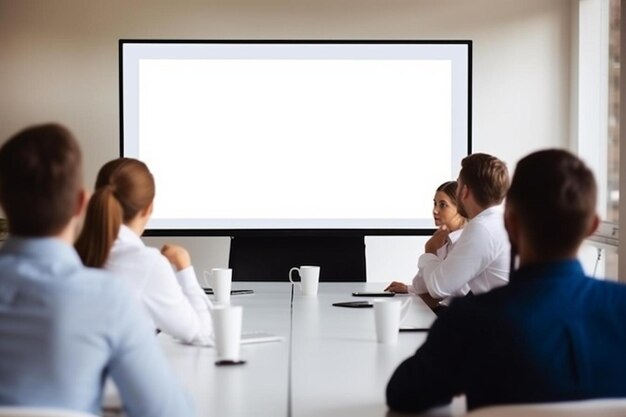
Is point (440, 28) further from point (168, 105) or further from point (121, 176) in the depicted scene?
point (121, 176)

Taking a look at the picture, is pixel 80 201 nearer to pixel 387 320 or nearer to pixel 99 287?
pixel 99 287

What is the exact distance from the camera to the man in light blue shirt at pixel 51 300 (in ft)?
5.64

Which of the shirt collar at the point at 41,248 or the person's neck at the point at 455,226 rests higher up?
the shirt collar at the point at 41,248

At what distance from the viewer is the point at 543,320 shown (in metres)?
1.85

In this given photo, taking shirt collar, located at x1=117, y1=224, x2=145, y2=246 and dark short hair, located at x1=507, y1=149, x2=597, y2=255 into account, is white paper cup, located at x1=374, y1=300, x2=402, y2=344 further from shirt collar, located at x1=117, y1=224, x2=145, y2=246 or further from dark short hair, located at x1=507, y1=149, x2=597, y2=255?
dark short hair, located at x1=507, y1=149, x2=597, y2=255

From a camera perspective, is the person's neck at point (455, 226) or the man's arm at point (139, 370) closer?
the man's arm at point (139, 370)

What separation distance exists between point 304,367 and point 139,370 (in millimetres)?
888

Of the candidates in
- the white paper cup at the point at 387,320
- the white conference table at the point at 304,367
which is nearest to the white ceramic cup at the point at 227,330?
the white conference table at the point at 304,367

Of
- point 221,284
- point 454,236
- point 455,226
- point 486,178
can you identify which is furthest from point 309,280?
point 455,226

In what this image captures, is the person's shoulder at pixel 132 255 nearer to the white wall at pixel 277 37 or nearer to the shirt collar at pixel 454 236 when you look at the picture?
the shirt collar at pixel 454 236

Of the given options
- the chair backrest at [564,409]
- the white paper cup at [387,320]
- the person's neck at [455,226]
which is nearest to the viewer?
the chair backrest at [564,409]

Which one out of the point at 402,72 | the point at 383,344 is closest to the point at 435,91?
the point at 402,72

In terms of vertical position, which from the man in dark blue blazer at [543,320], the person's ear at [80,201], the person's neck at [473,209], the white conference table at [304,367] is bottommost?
the white conference table at [304,367]

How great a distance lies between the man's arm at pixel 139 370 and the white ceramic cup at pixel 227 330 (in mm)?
800
